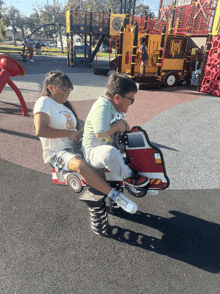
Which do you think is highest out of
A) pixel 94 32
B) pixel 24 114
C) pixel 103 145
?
pixel 94 32

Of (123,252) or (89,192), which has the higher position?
(89,192)

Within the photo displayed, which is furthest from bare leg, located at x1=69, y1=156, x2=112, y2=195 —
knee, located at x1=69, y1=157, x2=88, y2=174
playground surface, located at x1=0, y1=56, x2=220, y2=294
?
playground surface, located at x1=0, y1=56, x2=220, y2=294

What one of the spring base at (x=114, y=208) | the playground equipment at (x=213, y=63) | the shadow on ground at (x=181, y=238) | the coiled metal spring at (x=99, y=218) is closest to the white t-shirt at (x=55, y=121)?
the coiled metal spring at (x=99, y=218)

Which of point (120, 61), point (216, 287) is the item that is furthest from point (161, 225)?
point (120, 61)

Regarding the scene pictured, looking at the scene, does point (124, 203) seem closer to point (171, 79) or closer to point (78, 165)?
point (78, 165)

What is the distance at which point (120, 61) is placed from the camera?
40.2 feet

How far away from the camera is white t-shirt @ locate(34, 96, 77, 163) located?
2295mm

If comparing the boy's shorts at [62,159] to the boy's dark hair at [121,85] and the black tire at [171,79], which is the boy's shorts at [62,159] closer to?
the boy's dark hair at [121,85]

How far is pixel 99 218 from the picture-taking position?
2357 millimetres

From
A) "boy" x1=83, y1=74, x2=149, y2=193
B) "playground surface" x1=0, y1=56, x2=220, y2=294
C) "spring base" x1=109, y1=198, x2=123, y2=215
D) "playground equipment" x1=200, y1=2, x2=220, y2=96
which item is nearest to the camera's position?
"playground surface" x1=0, y1=56, x2=220, y2=294

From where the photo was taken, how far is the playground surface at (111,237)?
1.93m

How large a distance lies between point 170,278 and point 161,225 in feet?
2.25

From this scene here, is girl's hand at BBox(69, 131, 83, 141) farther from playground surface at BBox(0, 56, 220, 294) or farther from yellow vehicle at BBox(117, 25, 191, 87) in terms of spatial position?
yellow vehicle at BBox(117, 25, 191, 87)

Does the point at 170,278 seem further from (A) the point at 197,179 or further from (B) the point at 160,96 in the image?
(B) the point at 160,96
